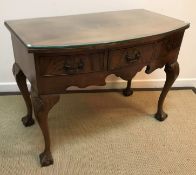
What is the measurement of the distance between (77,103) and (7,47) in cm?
61

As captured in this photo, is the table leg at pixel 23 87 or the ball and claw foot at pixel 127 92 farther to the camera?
the ball and claw foot at pixel 127 92

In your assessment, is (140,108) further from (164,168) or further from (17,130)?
(17,130)

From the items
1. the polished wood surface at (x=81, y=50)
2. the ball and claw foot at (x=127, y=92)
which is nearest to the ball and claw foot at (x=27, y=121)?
the polished wood surface at (x=81, y=50)

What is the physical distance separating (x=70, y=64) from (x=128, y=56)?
0.27 metres

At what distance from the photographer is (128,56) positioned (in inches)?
44.3

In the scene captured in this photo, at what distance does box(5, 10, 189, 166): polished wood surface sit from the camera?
98cm

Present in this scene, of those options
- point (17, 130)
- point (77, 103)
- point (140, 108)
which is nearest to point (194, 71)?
point (140, 108)

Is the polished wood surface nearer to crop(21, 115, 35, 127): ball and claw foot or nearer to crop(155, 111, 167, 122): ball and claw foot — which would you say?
crop(21, 115, 35, 127): ball and claw foot

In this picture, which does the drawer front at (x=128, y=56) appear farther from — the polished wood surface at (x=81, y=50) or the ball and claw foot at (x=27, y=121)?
the ball and claw foot at (x=27, y=121)

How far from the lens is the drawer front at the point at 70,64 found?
3.25ft

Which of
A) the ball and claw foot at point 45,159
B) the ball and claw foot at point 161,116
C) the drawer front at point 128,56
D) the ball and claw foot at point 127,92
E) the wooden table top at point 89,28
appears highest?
the wooden table top at point 89,28

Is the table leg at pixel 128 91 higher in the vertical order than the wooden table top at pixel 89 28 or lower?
lower

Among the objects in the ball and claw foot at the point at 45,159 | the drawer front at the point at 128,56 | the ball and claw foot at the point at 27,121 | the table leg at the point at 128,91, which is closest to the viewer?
the drawer front at the point at 128,56

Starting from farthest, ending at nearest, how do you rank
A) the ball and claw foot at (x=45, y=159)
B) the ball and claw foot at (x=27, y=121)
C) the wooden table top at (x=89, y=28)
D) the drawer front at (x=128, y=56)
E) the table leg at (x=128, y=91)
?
the table leg at (x=128, y=91), the ball and claw foot at (x=27, y=121), the ball and claw foot at (x=45, y=159), the drawer front at (x=128, y=56), the wooden table top at (x=89, y=28)
